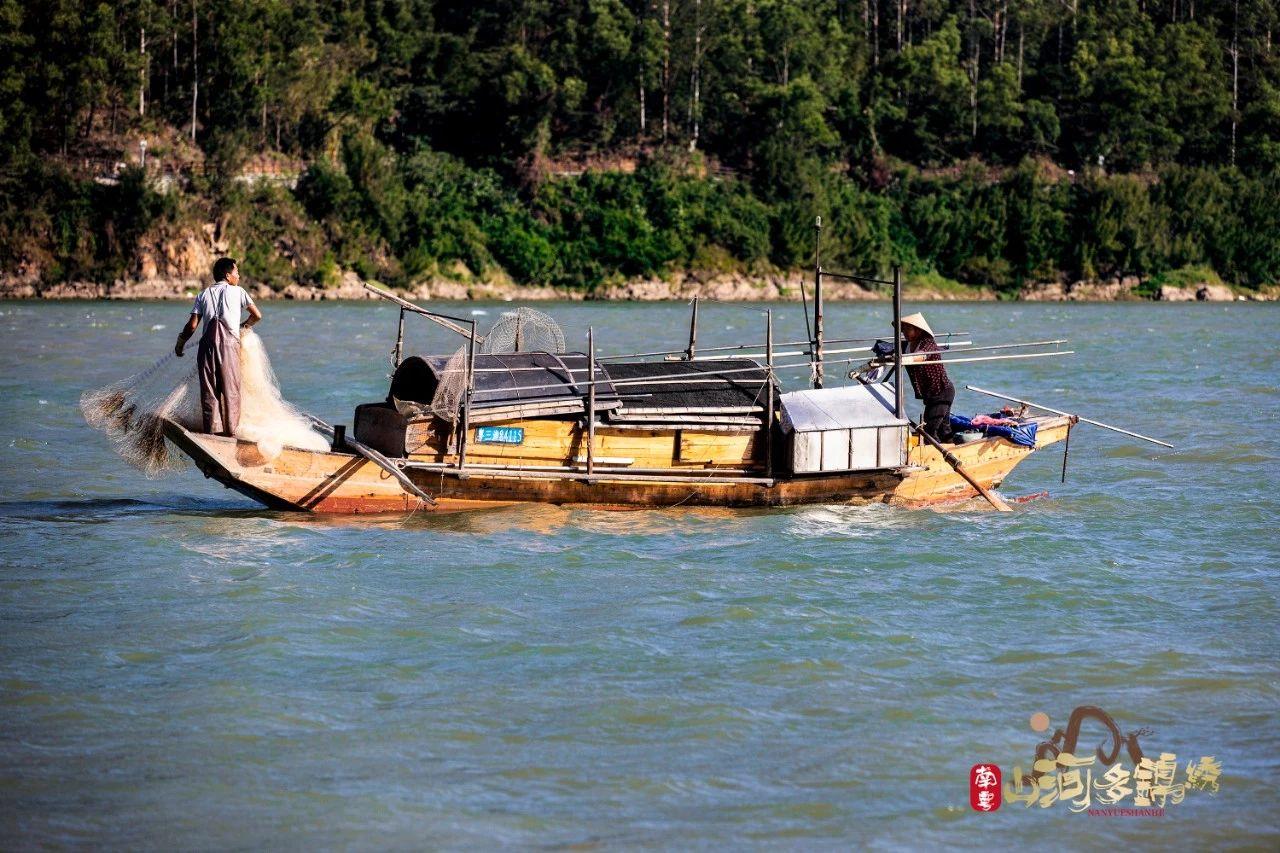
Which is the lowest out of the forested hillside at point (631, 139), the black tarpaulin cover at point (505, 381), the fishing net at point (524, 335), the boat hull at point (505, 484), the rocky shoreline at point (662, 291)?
the boat hull at point (505, 484)

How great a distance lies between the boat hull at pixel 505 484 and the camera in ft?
39.2

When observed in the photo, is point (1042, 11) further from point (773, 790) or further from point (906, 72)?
point (773, 790)

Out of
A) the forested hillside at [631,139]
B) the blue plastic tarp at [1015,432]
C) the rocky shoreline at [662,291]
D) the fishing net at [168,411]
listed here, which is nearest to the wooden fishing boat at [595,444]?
the fishing net at [168,411]

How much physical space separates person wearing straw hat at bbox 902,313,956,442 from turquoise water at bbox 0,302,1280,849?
2.83ft

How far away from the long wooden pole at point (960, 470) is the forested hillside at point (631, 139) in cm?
4934

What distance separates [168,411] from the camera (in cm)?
1185

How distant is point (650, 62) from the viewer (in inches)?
2842

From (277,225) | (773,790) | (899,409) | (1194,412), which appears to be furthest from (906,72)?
(773,790)

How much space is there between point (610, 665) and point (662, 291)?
58947 mm

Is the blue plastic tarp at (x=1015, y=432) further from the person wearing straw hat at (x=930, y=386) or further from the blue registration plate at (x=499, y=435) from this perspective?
the blue registration plate at (x=499, y=435)

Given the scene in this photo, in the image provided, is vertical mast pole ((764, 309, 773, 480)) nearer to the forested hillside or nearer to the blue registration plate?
the blue registration plate

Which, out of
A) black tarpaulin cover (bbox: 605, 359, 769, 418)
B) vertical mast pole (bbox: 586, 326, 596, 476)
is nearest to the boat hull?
vertical mast pole (bbox: 586, 326, 596, 476)

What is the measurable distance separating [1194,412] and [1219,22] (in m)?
79.9

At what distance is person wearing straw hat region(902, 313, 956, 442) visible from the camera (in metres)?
13.8
